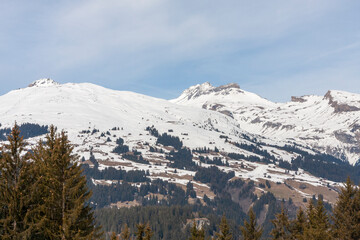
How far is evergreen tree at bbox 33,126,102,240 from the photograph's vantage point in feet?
106

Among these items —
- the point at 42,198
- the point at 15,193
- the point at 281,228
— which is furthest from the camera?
the point at 281,228

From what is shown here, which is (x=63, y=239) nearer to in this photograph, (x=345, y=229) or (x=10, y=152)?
(x=10, y=152)

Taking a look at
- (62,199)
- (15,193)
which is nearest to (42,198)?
(62,199)

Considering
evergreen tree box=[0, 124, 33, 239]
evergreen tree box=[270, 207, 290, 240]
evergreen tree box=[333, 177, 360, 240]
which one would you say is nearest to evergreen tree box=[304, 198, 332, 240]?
evergreen tree box=[333, 177, 360, 240]

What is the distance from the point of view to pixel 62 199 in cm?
3441

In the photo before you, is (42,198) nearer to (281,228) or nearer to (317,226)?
(317,226)

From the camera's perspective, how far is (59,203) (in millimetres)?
34375

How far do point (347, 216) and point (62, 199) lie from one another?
41.4m

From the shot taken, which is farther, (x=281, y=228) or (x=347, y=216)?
(x=281, y=228)

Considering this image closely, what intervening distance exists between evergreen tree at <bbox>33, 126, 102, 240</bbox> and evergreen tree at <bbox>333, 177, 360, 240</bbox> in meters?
35.5

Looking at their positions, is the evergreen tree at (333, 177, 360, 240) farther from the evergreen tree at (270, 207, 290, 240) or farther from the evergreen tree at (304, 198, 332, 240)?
the evergreen tree at (270, 207, 290, 240)

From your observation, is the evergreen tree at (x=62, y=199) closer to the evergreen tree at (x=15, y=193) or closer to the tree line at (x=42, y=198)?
the tree line at (x=42, y=198)

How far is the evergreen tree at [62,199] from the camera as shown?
3238cm

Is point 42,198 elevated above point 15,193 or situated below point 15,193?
below
